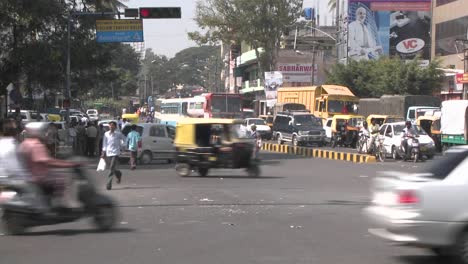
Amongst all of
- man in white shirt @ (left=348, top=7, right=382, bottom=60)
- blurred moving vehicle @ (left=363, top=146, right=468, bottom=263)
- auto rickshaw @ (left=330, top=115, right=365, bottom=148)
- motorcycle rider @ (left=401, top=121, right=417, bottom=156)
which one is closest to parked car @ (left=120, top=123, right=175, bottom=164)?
motorcycle rider @ (left=401, top=121, right=417, bottom=156)

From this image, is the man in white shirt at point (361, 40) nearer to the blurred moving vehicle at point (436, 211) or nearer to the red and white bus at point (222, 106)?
the red and white bus at point (222, 106)

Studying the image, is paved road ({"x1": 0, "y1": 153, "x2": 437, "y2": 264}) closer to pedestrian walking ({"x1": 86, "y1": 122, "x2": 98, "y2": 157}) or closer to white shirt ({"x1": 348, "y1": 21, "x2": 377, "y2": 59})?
pedestrian walking ({"x1": 86, "y1": 122, "x2": 98, "y2": 157})

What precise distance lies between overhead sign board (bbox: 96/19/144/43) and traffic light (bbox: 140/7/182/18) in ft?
7.56

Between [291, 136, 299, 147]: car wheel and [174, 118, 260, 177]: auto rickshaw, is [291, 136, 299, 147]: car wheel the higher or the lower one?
the lower one

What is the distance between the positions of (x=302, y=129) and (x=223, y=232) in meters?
28.8

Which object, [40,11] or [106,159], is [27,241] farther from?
[40,11]

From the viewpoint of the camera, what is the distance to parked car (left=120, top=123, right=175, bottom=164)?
27.0m

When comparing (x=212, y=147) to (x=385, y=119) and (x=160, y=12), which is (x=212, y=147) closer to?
(x=160, y=12)

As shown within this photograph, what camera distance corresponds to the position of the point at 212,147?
20.4 metres

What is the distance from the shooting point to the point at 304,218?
463 inches

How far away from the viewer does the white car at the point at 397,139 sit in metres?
28.3

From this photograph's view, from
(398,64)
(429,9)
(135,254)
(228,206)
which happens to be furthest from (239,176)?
(429,9)

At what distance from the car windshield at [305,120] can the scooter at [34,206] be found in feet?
98.1

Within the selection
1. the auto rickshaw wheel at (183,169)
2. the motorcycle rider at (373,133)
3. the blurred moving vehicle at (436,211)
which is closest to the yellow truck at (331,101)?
the motorcycle rider at (373,133)
